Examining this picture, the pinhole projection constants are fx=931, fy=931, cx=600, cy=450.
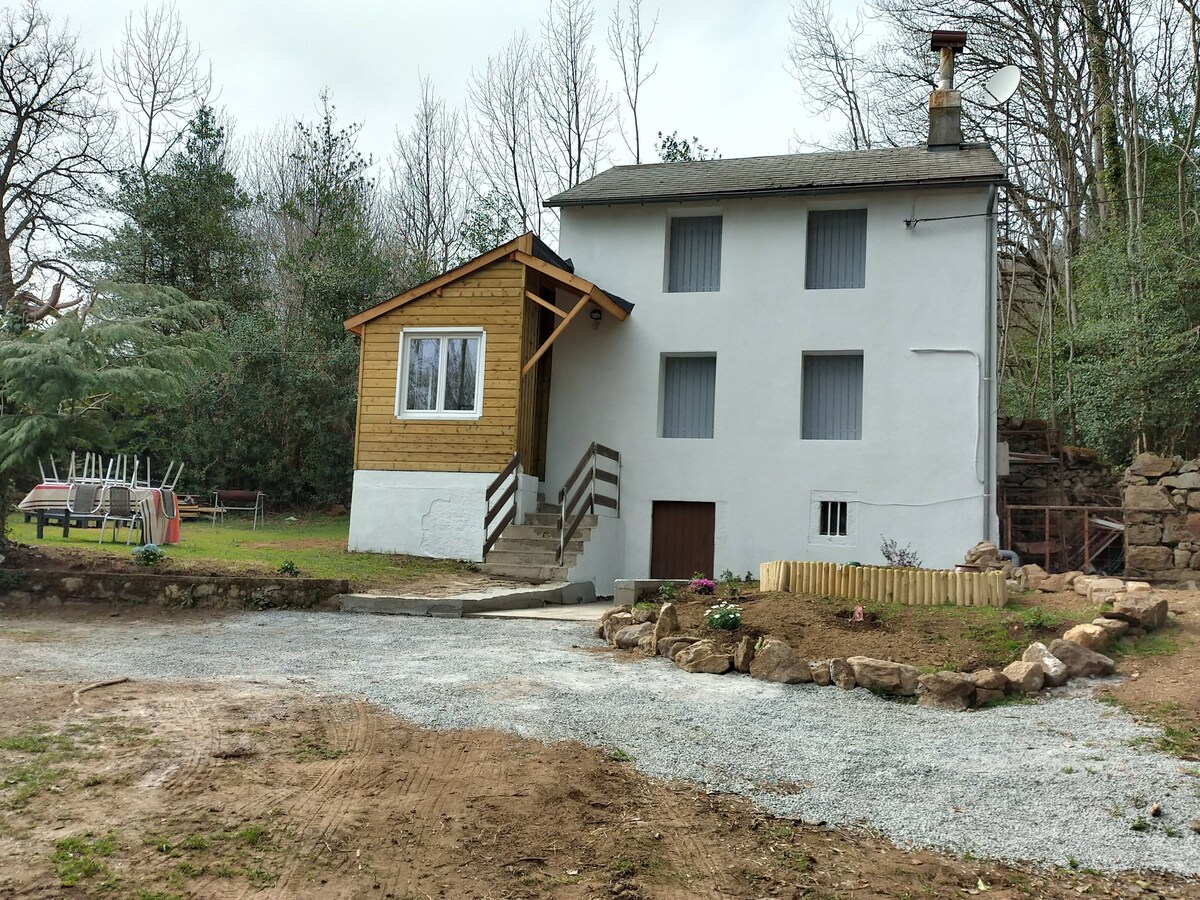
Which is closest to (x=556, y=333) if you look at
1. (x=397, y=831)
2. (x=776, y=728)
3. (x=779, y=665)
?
(x=779, y=665)

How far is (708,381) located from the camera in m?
16.9

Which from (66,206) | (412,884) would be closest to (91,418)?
(412,884)

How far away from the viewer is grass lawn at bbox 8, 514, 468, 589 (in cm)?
1217

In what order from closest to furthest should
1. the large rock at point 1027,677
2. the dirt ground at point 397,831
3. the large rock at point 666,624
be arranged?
the dirt ground at point 397,831 < the large rock at point 1027,677 < the large rock at point 666,624

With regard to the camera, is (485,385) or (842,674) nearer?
(842,674)

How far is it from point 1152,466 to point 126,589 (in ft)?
44.8

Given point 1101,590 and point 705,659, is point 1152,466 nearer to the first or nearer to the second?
point 1101,590

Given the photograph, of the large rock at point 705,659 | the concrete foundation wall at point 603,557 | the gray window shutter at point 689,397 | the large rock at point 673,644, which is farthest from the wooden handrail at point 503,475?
the large rock at point 705,659

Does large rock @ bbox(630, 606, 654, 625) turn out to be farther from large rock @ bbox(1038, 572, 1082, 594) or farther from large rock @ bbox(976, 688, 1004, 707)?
large rock @ bbox(1038, 572, 1082, 594)

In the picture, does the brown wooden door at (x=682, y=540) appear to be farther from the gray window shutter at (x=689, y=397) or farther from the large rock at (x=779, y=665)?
the large rock at (x=779, y=665)

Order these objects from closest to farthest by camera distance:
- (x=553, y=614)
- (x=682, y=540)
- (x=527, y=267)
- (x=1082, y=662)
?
(x=1082, y=662)
(x=553, y=614)
(x=527, y=267)
(x=682, y=540)

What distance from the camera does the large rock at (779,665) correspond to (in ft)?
23.5

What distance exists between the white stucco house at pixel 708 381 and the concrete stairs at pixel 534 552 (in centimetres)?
5

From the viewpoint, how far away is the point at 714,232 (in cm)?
1717
